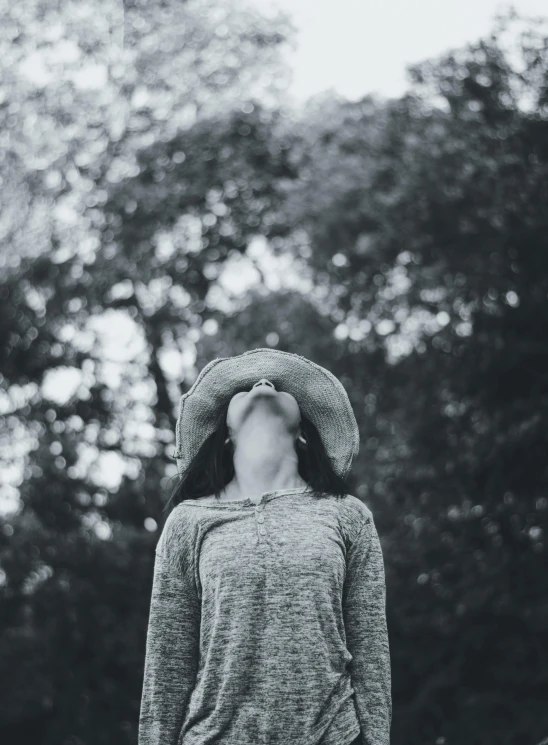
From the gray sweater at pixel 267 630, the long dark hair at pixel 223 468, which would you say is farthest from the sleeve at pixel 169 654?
the long dark hair at pixel 223 468

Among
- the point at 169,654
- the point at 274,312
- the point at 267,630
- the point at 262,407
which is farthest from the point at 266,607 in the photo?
the point at 274,312

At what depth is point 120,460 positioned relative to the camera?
11.7 metres

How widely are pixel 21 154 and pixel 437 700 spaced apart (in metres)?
8.62

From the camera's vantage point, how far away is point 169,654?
6.29 ft

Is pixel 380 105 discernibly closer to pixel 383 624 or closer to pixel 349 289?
pixel 349 289

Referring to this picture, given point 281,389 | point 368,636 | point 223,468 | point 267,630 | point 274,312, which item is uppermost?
point 281,389

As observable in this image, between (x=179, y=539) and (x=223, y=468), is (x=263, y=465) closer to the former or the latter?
(x=223, y=468)

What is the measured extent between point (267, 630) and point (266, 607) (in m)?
0.05

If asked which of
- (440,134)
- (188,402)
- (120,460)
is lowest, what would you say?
(120,460)

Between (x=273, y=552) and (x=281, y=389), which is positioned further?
(x=281, y=389)

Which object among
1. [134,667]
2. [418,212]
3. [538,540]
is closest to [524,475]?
[538,540]

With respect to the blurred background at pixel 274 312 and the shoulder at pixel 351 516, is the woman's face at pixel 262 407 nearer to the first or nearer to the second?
the shoulder at pixel 351 516

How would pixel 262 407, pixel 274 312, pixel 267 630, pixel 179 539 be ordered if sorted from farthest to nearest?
pixel 274 312 → pixel 262 407 → pixel 179 539 → pixel 267 630

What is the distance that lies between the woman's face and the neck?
0.15 feet
